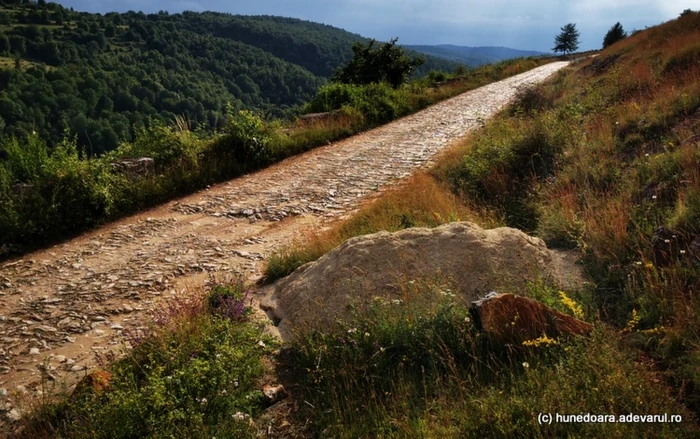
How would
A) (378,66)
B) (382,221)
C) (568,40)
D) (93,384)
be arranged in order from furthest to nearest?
(568,40) < (378,66) < (382,221) < (93,384)

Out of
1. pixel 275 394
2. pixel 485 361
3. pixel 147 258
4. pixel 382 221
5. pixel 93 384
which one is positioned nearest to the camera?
pixel 485 361

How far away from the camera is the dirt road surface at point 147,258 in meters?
4.43

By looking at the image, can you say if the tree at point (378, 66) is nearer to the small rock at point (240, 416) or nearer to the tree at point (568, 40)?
the small rock at point (240, 416)

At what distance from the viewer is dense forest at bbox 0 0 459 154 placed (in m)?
69.2

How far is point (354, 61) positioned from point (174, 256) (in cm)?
2193

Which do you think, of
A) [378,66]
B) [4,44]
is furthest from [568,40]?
[4,44]

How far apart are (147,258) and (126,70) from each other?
112813 mm

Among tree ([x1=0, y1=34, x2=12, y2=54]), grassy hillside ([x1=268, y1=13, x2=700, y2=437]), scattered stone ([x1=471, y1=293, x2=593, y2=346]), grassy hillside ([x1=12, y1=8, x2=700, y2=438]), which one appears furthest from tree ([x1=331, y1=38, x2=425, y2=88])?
tree ([x1=0, y1=34, x2=12, y2=54])

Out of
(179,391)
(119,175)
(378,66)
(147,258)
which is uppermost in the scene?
(378,66)

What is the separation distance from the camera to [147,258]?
246 inches

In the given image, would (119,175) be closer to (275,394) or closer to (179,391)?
(179,391)

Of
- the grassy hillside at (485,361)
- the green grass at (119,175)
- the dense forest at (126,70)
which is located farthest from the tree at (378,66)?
the dense forest at (126,70)

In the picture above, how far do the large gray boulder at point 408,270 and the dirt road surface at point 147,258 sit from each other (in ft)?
4.88

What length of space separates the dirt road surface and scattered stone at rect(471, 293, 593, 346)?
334 centimetres
